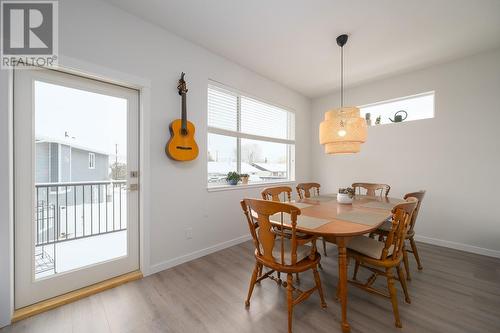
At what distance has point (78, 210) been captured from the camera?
76.4 inches

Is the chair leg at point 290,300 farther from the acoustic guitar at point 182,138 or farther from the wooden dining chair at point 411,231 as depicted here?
the acoustic guitar at point 182,138

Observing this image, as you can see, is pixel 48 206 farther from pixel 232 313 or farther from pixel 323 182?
pixel 323 182

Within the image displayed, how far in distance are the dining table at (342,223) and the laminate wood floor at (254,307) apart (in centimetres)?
27

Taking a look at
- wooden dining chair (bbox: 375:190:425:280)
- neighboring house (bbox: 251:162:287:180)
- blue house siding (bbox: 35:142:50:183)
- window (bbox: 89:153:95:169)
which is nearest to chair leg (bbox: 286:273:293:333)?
wooden dining chair (bbox: 375:190:425:280)

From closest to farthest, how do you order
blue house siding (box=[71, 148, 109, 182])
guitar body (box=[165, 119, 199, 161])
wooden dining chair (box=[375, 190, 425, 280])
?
1. blue house siding (box=[71, 148, 109, 182])
2. wooden dining chair (box=[375, 190, 425, 280])
3. guitar body (box=[165, 119, 199, 161])

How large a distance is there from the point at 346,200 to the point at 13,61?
330cm

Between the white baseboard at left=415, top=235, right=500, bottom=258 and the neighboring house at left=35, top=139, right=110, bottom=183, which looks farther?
the white baseboard at left=415, top=235, right=500, bottom=258

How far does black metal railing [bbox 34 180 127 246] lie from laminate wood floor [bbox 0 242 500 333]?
608 millimetres

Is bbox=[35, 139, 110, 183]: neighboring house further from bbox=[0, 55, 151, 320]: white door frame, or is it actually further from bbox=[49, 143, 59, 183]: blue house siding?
bbox=[0, 55, 151, 320]: white door frame

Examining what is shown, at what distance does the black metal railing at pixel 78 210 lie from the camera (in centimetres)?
176

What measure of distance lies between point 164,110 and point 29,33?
1.15 metres

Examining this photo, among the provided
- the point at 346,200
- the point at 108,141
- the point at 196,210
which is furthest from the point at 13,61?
the point at 346,200

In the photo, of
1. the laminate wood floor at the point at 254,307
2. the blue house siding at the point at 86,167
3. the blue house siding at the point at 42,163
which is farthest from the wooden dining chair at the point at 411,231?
the blue house siding at the point at 42,163

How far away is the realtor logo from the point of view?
1.54m
